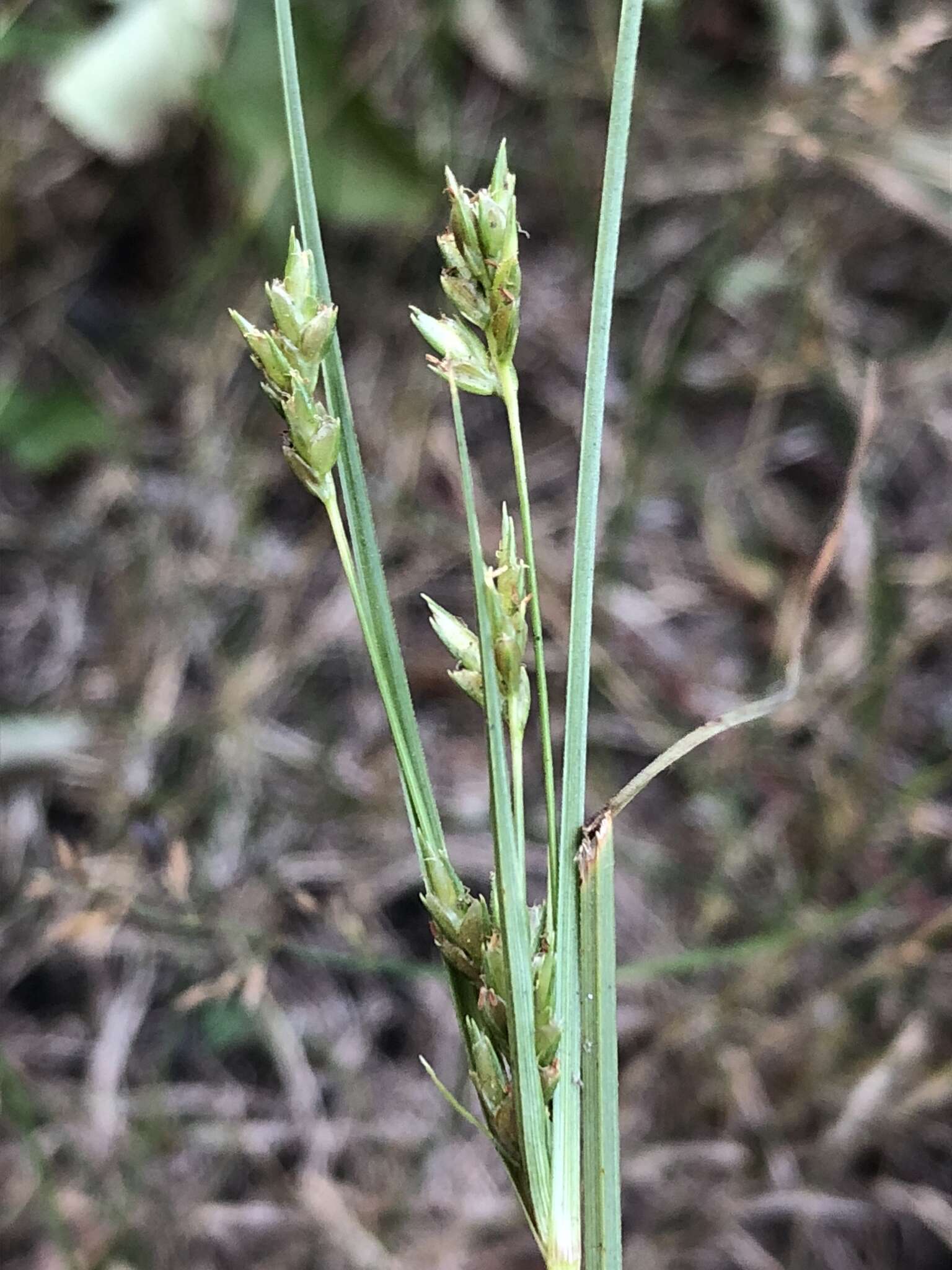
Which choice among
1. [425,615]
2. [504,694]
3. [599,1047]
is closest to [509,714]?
[504,694]

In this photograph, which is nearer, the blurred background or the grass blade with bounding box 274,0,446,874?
the grass blade with bounding box 274,0,446,874

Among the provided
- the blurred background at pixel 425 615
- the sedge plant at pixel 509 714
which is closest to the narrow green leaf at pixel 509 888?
the sedge plant at pixel 509 714

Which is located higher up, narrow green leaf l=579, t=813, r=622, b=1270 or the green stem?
the green stem

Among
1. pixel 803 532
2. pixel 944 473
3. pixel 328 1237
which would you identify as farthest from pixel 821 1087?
pixel 944 473

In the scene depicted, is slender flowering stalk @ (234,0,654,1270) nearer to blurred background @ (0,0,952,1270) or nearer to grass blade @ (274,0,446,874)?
grass blade @ (274,0,446,874)

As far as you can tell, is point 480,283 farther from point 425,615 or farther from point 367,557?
point 425,615

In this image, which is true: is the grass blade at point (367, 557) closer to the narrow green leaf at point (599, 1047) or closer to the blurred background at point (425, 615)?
the narrow green leaf at point (599, 1047)

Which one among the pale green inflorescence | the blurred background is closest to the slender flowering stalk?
the pale green inflorescence
